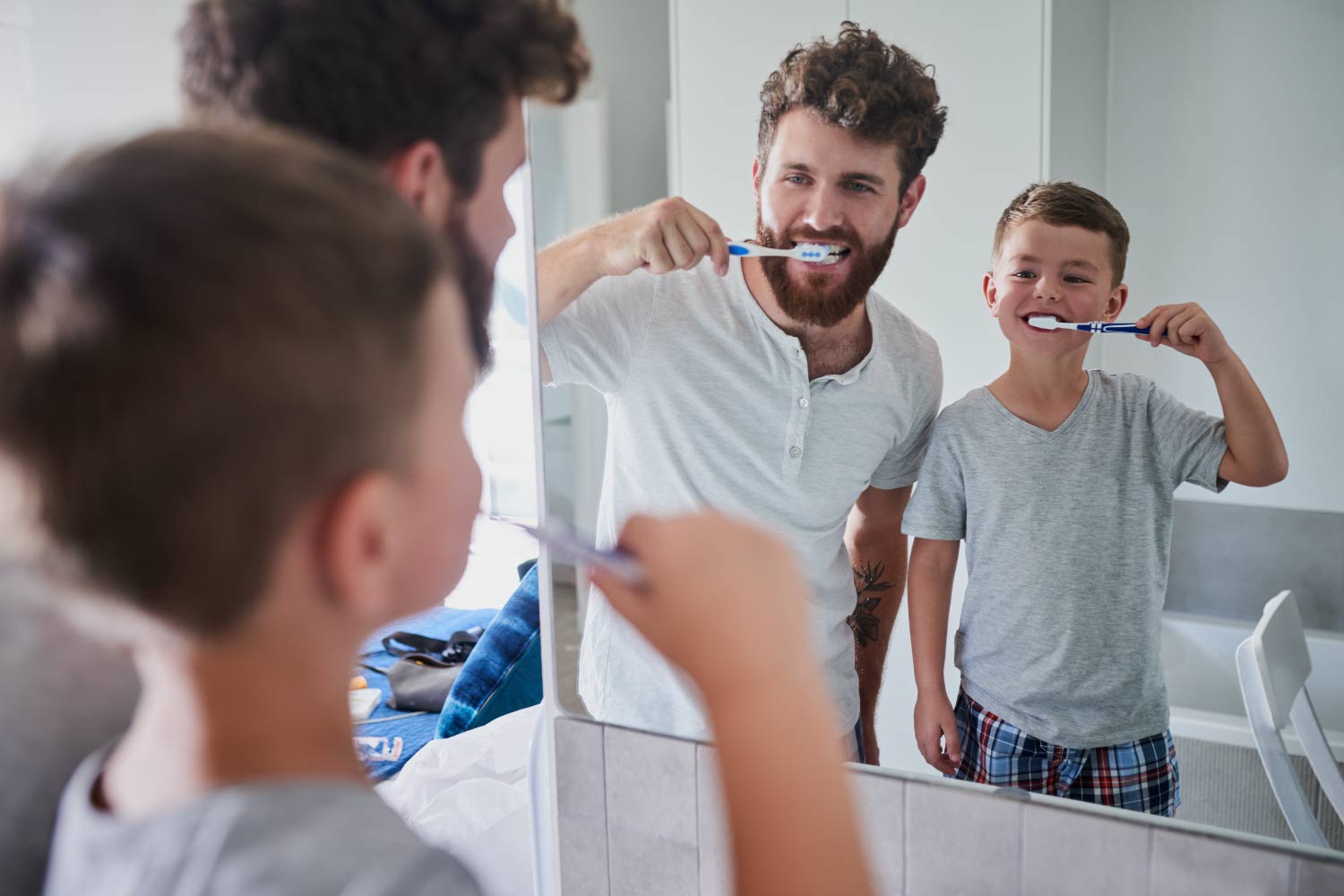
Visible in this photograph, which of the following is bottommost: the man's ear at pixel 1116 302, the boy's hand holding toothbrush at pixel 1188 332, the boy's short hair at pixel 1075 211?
the boy's hand holding toothbrush at pixel 1188 332

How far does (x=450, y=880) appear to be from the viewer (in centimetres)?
33

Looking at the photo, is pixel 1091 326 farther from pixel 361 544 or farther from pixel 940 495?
pixel 361 544

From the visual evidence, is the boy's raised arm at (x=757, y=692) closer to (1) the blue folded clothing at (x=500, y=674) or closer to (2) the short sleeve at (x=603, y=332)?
(2) the short sleeve at (x=603, y=332)

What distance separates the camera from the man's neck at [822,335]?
73cm

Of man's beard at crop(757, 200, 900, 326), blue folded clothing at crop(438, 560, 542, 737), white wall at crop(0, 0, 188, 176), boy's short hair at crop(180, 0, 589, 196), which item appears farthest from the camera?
white wall at crop(0, 0, 188, 176)

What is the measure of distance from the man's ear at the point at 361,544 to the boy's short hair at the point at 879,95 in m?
0.49

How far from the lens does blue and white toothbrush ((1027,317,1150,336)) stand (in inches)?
26.0

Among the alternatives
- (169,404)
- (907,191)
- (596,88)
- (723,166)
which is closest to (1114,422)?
(907,191)

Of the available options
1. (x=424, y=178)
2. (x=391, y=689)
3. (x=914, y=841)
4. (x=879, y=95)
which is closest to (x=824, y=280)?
(x=879, y=95)

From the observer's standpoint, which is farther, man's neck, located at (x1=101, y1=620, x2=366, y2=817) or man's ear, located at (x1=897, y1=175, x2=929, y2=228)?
man's ear, located at (x1=897, y1=175, x2=929, y2=228)

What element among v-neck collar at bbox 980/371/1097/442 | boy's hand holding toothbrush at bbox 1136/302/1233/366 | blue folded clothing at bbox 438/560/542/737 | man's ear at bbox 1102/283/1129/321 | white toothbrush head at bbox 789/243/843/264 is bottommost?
blue folded clothing at bbox 438/560/542/737

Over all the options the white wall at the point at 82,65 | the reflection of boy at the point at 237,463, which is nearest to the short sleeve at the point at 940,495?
the reflection of boy at the point at 237,463

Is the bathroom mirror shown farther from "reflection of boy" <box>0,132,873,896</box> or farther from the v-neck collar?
"reflection of boy" <box>0,132,873,896</box>

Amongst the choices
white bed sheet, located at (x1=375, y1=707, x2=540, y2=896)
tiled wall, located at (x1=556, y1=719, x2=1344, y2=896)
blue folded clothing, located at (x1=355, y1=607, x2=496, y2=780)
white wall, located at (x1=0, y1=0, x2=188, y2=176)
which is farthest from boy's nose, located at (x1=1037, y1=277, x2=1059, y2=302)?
white wall, located at (x1=0, y1=0, x2=188, y2=176)
